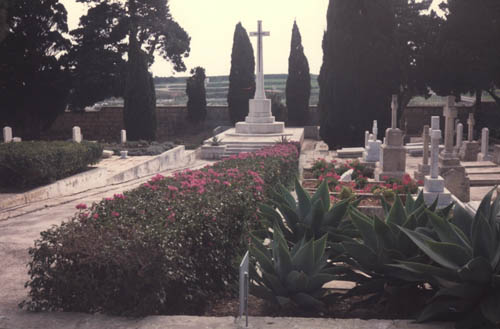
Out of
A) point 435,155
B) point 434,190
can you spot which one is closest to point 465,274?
point 434,190

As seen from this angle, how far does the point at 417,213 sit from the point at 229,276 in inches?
66.7

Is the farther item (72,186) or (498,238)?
(72,186)

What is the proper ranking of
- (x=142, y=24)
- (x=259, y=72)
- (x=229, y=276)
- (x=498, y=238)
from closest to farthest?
1. (x=498, y=238)
2. (x=229, y=276)
3. (x=259, y=72)
4. (x=142, y=24)

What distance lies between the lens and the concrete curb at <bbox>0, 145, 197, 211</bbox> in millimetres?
11156

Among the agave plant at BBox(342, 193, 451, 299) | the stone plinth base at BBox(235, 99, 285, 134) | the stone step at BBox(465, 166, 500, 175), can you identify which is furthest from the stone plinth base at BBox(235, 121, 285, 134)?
the agave plant at BBox(342, 193, 451, 299)

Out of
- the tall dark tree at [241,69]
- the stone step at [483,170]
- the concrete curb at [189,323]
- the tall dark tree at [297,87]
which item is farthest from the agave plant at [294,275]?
the tall dark tree at [241,69]

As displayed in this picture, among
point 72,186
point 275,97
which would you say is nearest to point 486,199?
point 72,186

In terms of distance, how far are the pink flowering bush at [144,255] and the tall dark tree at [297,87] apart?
25636 millimetres

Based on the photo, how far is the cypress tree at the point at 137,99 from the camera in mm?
24641

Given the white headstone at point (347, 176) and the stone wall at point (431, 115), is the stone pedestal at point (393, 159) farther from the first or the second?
the stone wall at point (431, 115)

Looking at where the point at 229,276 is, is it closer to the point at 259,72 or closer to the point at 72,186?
the point at 72,186

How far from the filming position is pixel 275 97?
105 feet

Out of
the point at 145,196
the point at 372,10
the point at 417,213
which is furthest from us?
the point at 372,10

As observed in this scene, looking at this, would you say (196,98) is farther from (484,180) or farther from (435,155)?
(435,155)
